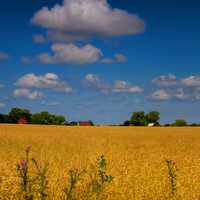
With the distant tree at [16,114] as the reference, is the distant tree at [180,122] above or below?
below

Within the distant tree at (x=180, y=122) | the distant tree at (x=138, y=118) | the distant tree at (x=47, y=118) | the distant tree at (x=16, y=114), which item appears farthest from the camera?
the distant tree at (x=138, y=118)

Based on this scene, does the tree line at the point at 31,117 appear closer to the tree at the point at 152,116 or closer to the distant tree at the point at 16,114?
the distant tree at the point at 16,114

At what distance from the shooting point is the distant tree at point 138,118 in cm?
11050

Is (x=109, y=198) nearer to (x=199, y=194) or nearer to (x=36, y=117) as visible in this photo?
(x=199, y=194)

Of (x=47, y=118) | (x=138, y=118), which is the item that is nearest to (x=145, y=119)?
(x=138, y=118)

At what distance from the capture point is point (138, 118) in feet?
368

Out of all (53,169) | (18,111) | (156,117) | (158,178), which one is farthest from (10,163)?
(156,117)

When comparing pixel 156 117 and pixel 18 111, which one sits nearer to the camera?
pixel 18 111

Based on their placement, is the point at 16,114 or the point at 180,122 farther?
the point at 180,122

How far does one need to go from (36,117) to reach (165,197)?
9114 cm

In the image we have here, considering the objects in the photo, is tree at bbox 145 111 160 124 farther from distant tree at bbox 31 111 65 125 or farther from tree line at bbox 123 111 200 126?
distant tree at bbox 31 111 65 125

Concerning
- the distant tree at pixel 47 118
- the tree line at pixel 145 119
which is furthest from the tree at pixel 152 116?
the distant tree at pixel 47 118

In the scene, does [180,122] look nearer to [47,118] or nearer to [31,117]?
[47,118]

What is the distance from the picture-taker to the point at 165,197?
9.26 metres
